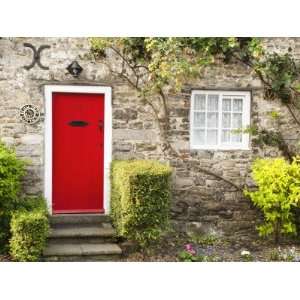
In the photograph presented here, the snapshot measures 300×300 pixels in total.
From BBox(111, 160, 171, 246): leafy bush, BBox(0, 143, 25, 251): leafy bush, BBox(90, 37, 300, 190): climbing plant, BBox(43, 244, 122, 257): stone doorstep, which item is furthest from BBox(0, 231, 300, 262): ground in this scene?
BBox(90, 37, 300, 190): climbing plant

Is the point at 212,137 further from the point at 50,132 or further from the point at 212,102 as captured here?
the point at 50,132

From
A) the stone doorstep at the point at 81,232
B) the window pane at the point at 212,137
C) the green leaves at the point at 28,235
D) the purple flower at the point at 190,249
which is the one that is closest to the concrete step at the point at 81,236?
the stone doorstep at the point at 81,232

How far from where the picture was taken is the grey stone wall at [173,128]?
28.8ft

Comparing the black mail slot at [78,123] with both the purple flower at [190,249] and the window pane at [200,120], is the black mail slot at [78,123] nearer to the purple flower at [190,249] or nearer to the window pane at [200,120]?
the window pane at [200,120]

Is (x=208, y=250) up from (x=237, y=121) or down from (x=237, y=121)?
down

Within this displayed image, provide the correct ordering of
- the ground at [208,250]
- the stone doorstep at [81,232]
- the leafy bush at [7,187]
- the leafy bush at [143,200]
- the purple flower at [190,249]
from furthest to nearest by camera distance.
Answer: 1. the purple flower at [190,249]
2. the stone doorstep at [81,232]
3. the ground at [208,250]
4. the leafy bush at [7,187]
5. the leafy bush at [143,200]

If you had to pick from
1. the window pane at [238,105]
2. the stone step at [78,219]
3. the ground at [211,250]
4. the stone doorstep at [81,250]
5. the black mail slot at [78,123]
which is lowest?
the ground at [211,250]

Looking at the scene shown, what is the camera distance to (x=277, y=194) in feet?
28.4

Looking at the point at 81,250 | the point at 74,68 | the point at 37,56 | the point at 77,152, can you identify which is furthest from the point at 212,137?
the point at 37,56

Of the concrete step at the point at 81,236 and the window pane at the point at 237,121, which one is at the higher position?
the window pane at the point at 237,121

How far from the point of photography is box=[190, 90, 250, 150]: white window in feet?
30.5

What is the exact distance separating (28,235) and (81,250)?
918mm

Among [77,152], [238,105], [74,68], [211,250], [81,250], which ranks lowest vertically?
[211,250]

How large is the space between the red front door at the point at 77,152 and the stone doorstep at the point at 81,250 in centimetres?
86
